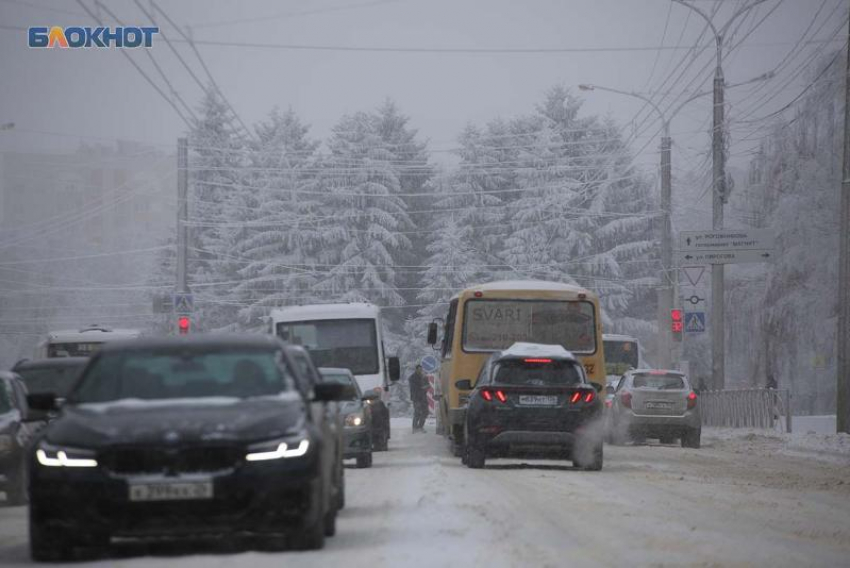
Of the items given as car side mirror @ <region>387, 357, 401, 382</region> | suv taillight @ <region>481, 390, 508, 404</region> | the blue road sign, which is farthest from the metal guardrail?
suv taillight @ <region>481, 390, 508, 404</region>

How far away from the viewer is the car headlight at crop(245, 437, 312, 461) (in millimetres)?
10336

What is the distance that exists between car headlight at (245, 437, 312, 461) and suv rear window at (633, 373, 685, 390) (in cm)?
2264

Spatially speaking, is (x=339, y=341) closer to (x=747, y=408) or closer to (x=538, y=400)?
(x=747, y=408)

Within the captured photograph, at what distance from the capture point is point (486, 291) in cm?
2748

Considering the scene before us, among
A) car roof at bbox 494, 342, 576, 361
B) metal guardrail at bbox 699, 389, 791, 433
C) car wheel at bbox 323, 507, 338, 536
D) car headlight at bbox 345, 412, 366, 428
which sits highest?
car roof at bbox 494, 342, 576, 361

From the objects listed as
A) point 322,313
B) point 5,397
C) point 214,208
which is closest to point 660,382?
point 322,313

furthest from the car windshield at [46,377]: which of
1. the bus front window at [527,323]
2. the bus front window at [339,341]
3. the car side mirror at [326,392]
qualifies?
the bus front window at [339,341]

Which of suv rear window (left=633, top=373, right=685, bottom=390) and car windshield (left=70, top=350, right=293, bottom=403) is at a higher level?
car windshield (left=70, top=350, right=293, bottom=403)

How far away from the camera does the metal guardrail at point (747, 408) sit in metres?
38.6

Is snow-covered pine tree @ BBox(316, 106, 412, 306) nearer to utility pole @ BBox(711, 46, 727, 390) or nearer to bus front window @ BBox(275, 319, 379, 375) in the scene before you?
utility pole @ BBox(711, 46, 727, 390)

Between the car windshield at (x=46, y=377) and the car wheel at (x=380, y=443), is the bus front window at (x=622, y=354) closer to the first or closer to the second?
the car wheel at (x=380, y=443)

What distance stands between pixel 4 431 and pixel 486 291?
468 inches

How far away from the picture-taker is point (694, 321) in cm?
A: 4228

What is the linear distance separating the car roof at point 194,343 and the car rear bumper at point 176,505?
64.0 inches
